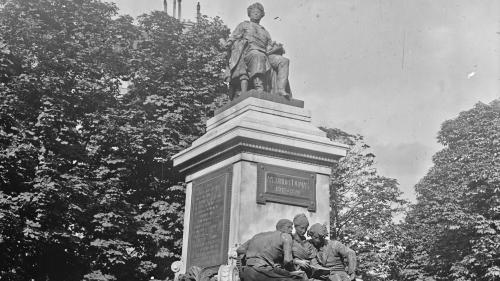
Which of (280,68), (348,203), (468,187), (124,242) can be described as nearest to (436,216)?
(468,187)

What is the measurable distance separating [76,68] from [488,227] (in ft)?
57.9

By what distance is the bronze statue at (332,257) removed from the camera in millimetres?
9219

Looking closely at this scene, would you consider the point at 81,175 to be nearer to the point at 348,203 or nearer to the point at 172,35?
the point at 172,35

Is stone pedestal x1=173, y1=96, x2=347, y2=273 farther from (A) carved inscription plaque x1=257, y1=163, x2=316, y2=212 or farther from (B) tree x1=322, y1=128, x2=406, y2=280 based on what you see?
(B) tree x1=322, y1=128, x2=406, y2=280

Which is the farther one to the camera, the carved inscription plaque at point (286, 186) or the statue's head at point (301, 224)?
the carved inscription plaque at point (286, 186)

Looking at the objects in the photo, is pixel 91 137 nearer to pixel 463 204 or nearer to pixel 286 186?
pixel 286 186

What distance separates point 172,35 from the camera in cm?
2712

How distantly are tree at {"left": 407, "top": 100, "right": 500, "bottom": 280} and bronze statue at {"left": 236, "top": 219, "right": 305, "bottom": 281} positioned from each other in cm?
2156

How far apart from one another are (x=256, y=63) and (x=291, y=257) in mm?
3877

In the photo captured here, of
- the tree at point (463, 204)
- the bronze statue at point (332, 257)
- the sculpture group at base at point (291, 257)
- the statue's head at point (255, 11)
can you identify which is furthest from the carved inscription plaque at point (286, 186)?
the tree at point (463, 204)

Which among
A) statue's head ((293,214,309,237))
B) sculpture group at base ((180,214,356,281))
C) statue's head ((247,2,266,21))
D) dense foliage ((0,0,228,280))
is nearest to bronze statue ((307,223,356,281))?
sculpture group at base ((180,214,356,281))

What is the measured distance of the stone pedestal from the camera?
9.88 meters

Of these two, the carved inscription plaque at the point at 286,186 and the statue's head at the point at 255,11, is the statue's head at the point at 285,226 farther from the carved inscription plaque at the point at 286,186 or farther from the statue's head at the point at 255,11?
the statue's head at the point at 255,11

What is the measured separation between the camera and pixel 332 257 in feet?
30.5
